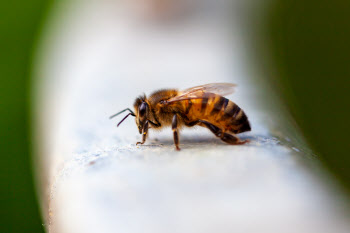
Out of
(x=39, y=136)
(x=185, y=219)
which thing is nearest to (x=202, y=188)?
(x=185, y=219)

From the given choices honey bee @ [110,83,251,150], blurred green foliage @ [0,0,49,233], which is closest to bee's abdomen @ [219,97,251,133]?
honey bee @ [110,83,251,150]

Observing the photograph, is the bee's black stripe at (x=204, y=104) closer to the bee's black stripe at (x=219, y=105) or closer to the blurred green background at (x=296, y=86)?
the bee's black stripe at (x=219, y=105)

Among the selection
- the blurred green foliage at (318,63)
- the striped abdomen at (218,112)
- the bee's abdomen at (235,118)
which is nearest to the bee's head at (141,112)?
the striped abdomen at (218,112)

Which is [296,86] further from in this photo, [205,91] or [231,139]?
[231,139]

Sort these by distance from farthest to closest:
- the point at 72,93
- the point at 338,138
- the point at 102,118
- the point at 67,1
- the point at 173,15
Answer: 1. the point at 67,1
2. the point at 173,15
3. the point at 338,138
4. the point at 72,93
5. the point at 102,118

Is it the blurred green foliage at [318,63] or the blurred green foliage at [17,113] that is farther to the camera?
the blurred green foliage at [318,63]

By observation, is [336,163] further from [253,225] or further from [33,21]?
[33,21]

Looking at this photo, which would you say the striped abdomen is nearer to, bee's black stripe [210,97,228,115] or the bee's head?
bee's black stripe [210,97,228,115]
